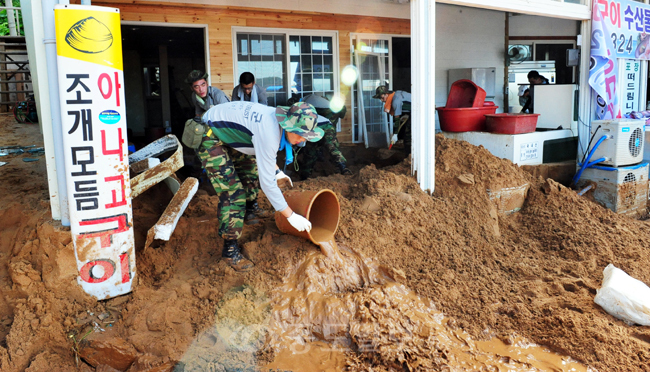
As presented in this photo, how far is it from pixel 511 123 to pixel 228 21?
4179 millimetres

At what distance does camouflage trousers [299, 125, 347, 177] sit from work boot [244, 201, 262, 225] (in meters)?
2.15

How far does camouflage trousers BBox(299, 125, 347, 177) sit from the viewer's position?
255 inches

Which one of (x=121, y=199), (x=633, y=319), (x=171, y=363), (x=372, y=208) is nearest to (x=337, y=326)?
(x=171, y=363)

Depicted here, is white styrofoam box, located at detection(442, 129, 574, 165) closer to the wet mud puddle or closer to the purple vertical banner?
the purple vertical banner

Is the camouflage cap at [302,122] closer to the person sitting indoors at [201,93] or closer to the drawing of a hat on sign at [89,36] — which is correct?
the drawing of a hat on sign at [89,36]

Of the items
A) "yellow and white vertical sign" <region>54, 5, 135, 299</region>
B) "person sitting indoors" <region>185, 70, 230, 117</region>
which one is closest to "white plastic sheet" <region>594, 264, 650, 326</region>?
"yellow and white vertical sign" <region>54, 5, 135, 299</region>

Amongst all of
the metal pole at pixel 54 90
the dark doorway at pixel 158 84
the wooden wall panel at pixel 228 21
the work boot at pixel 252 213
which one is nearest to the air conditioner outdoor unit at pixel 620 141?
the wooden wall panel at pixel 228 21

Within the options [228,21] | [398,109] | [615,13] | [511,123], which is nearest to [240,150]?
[398,109]

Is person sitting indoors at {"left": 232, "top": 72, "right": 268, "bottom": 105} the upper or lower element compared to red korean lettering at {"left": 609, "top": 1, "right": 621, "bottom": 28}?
lower

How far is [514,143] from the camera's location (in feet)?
19.3

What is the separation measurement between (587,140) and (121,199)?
6.21 meters

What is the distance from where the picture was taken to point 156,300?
11.2 feet

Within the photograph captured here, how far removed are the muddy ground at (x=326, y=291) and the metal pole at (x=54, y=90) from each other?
0.37 meters

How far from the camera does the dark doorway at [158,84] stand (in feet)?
42.4
